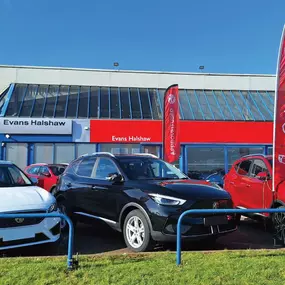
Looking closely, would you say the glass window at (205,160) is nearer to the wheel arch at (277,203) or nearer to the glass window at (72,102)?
the glass window at (72,102)

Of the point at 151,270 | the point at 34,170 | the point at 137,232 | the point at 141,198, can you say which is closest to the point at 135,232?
the point at 137,232

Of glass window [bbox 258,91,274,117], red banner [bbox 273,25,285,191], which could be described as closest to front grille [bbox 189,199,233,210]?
red banner [bbox 273,25,285,191]

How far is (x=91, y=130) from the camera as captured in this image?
20.5 meters

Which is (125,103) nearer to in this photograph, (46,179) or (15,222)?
(46,179)

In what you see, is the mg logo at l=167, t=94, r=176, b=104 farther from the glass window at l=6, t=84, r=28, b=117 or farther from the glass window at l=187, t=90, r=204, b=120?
the glass window at l=6, t=84, r=28, b=117

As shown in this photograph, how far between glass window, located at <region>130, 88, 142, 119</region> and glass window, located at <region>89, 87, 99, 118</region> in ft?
7.61

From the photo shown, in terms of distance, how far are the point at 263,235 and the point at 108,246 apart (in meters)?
3.39

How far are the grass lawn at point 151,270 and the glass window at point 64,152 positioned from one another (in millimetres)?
15702

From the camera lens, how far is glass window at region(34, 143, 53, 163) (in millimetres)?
20016

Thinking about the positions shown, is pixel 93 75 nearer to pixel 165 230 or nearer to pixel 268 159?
pixel 268 159

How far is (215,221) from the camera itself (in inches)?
219

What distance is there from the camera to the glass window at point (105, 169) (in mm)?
6717

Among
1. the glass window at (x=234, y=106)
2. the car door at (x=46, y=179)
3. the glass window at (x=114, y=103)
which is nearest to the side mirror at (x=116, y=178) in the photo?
the car door at (x=46, y=179)

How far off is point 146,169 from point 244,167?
3.23 metres
